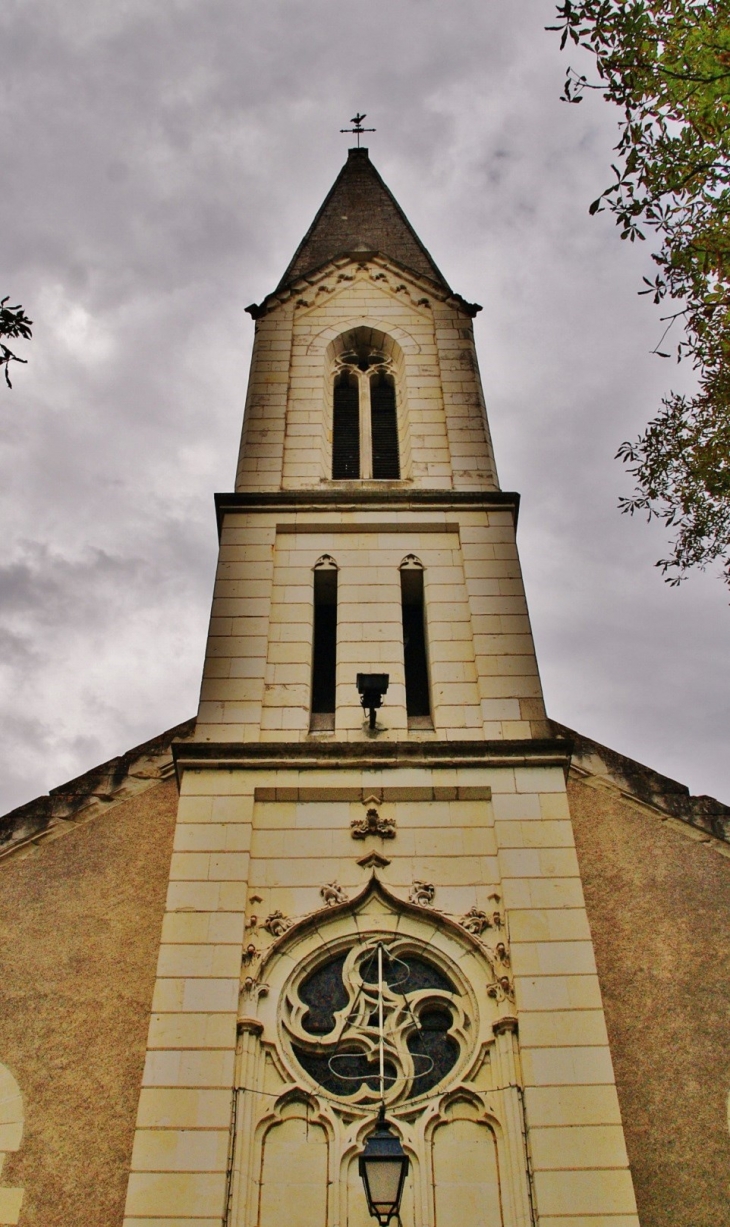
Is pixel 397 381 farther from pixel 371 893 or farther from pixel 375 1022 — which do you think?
pixel 375 1022

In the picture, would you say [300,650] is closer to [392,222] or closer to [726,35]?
[726,35]

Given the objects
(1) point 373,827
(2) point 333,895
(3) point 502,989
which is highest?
(1) point 373,827

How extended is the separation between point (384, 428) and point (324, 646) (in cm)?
510

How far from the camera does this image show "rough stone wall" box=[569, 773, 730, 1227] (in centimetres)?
886

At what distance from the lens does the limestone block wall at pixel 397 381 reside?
49.9ft

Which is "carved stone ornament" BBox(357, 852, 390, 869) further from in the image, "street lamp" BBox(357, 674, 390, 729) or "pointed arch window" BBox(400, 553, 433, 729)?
"pointed arch window" BBox(400, 553, 433, 729)

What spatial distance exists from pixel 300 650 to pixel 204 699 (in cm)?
139

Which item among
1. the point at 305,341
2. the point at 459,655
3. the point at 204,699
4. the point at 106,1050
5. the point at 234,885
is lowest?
the point at 106,1050

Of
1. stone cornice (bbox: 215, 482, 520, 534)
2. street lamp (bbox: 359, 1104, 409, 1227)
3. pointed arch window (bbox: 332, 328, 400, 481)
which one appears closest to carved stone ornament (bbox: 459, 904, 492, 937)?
street lamp (bbox: 359, 1104, 409, 1227)

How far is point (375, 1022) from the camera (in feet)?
29.8

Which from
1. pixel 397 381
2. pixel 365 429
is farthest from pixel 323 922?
pixel 397 381

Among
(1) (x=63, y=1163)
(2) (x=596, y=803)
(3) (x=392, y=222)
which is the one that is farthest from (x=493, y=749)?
(3) (x=392, y=222)

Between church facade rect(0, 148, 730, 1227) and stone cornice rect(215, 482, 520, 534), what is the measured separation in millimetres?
40

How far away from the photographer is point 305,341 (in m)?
17.9
